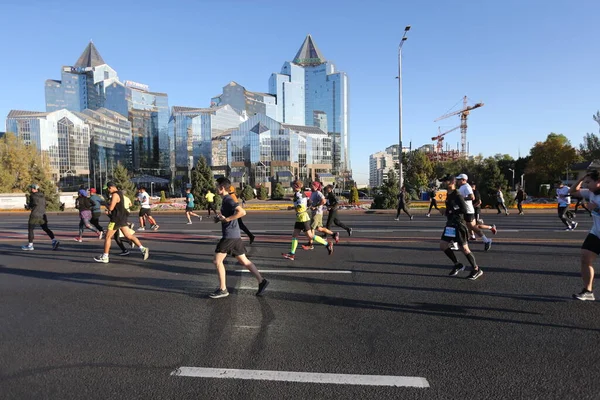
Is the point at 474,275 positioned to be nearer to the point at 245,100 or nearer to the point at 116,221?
the point at 116,221

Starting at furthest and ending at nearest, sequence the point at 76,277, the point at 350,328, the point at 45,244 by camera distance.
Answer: the point at 45,244, the point at 76,277, the point at 350,328

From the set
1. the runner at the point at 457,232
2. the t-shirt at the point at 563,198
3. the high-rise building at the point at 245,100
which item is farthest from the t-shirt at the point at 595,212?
the high-rise building at the point at 245,100

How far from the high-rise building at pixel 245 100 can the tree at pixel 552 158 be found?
345ft

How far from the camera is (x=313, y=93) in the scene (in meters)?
176

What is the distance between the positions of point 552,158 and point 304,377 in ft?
232

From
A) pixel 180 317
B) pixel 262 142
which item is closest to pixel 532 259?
pixel 180 317

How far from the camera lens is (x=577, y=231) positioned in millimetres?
12477

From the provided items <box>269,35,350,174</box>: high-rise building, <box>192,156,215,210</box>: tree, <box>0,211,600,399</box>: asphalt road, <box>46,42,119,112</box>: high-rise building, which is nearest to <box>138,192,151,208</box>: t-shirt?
<box>0,211,600,399</box>: asphalt road

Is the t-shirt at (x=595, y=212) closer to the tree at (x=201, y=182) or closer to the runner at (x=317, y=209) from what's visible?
the runner at (x=317, y=209)

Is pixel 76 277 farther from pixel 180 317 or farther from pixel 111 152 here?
pixel 111 152

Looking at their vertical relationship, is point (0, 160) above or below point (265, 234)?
above

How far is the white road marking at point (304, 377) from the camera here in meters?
3.04

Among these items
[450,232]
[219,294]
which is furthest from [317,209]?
[219,294]

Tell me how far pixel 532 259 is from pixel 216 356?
7253 mm
